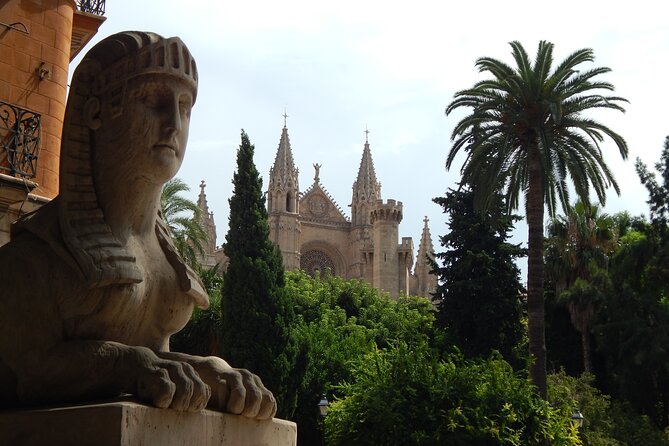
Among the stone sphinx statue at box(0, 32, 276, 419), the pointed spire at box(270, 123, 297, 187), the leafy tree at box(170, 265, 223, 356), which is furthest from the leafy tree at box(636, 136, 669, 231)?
the pointed spire at box(270, 123, 297, 187)

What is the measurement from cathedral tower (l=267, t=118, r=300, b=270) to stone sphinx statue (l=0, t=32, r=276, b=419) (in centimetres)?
8407

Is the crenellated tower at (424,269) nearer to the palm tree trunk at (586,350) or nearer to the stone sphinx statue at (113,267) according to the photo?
the palm tree trunk at (586,350)

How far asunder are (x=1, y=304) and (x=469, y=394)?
15857 millimetres

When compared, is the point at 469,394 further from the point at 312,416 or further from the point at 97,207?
the point at 97,207

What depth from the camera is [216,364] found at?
367 centimetres

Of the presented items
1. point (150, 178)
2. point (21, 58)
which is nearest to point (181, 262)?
point (150, 178)

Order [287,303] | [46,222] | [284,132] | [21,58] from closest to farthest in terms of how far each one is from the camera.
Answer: [46,222] < [21,58] < [287,303] < [284,132]

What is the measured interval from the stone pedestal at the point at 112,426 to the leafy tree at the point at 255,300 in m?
20.8

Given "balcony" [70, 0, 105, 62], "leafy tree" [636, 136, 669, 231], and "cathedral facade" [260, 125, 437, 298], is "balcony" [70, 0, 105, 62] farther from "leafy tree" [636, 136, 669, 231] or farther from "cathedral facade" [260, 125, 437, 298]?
"cathedral facade" [260, 125, 437, 298]

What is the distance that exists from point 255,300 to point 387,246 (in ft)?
192

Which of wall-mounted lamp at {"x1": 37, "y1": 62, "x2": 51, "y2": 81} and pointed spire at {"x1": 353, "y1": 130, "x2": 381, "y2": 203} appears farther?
pointed spire at {"x1": 353, "y1": 130, "x2": 381, "y2": 203}

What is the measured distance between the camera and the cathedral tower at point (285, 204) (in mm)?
88875

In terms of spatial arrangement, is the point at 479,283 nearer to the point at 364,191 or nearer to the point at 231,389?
the point at 231,389

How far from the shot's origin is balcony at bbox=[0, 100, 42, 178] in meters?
11.0
